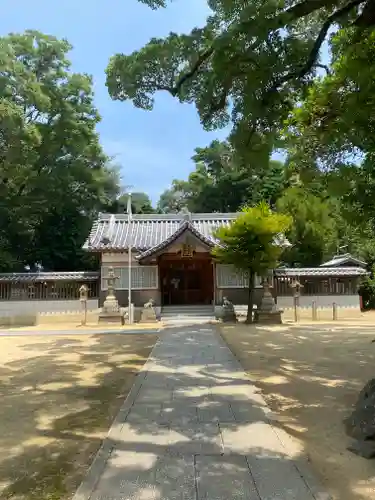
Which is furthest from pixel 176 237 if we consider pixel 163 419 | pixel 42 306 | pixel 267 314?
pixel 163 419

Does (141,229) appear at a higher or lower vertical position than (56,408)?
higher

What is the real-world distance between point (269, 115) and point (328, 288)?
657 inches

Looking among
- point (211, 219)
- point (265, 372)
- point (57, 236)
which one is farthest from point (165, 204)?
point (265, 372)

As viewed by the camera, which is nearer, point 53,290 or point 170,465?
point 170,465

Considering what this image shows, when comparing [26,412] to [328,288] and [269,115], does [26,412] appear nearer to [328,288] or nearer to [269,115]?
[269,115]

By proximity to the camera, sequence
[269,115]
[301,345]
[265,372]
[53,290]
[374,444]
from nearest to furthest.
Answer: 1. [374,444]
2. [269,115]
3. [265,372]
4. [301,345]
5. [53,290]

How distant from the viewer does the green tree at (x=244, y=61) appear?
16.5 feet

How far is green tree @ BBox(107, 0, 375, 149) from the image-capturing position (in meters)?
5.04

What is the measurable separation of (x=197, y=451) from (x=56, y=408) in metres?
2.65

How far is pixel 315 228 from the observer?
2620cm

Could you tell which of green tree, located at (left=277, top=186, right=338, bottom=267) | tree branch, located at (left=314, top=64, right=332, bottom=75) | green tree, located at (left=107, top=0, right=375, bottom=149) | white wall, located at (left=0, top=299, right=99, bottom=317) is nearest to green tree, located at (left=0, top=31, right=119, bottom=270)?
white wall, located at (left=0, top=299, right=99, bottom=317)

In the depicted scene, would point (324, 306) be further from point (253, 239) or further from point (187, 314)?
point (253, 239)

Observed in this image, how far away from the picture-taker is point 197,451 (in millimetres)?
3992

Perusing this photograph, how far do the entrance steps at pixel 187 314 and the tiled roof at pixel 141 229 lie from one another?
331 centimetres
